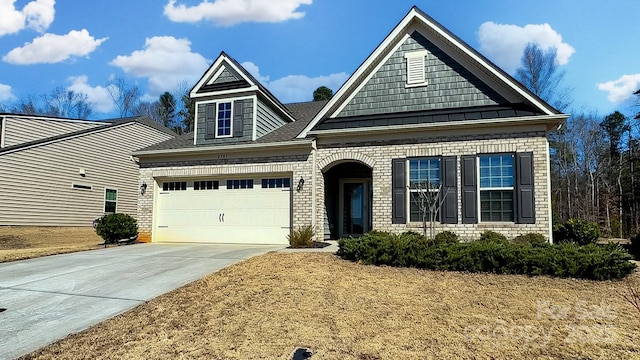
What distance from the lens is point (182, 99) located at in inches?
1576

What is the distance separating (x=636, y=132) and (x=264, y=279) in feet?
107

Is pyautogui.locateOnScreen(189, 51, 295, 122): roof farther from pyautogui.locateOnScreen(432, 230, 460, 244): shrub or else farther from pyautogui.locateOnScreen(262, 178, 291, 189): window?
pyautogui.locateOnScreen(432, 230, 460, 244): shrub

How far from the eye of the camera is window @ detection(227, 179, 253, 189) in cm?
1402

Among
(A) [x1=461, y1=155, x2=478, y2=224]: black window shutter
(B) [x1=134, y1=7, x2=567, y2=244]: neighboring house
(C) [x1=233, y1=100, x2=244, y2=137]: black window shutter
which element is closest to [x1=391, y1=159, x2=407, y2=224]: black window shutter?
(B) [x1=134, y1=7, x2=567, y2=244]: neighboring house

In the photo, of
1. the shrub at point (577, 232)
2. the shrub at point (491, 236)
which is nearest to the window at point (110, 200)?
the shrub at point (491, 236)

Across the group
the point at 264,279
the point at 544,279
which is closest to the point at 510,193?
the point at 544,279

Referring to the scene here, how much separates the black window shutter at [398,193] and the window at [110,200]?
16.7 meters

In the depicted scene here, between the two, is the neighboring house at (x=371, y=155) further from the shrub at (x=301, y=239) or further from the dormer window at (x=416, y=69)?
the shrub at (x=301, y=239)

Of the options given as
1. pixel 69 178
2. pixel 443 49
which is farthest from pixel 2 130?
pixel 443 49

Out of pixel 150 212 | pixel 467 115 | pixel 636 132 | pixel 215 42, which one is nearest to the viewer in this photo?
pixel 467 115

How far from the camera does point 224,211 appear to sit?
14.2 meters

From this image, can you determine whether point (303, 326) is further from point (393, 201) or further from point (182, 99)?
point (182, 99)

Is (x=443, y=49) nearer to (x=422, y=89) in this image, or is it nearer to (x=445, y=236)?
(x=422, y=89)

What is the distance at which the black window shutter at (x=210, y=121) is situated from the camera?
1485 cm
